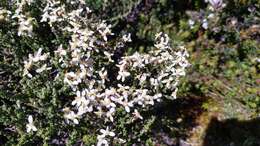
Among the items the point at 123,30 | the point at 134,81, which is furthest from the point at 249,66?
the point at 134,81

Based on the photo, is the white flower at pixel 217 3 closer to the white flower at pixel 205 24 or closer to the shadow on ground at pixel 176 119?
the white flower at pixel 205 24

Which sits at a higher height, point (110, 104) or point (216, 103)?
point (216, 103)

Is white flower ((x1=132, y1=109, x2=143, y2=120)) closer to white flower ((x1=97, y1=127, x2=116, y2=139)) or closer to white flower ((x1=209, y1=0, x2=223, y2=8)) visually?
white flower ((x1=97, y1=127, x2=116, y2=139))

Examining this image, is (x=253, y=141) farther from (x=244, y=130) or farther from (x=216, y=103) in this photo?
(x=216, y=103)

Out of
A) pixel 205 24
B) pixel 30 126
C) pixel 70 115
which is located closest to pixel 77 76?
pixel 70 115

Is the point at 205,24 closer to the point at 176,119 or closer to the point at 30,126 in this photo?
the point at 176,119

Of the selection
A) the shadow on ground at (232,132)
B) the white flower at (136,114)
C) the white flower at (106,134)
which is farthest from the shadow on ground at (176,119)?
the white flower at (106,134)
